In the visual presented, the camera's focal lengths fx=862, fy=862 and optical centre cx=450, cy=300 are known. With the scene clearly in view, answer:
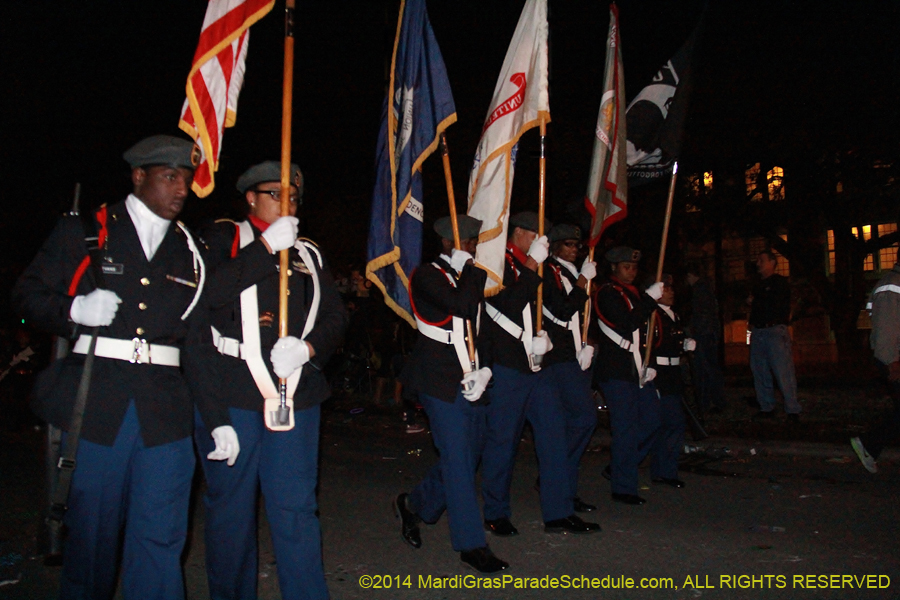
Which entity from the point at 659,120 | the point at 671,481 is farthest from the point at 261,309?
the point at 659,120

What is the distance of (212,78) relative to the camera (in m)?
4.26

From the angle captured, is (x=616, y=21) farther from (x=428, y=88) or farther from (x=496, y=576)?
(x=496, y=576)

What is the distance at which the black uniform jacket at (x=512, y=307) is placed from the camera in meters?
5.81

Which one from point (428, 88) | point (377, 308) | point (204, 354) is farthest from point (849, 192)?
point (204, 354)

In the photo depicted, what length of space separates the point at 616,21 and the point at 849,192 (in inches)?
529

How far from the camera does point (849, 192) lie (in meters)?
18.9

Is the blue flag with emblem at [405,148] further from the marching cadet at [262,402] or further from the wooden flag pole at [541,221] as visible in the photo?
the marching cadet at [262,402]

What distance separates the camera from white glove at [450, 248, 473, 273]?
212 inches

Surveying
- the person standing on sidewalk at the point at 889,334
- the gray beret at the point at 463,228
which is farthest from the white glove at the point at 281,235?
the person standing on sidewalk at the point at 889,334

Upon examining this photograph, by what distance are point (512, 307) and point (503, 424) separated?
0.79 m

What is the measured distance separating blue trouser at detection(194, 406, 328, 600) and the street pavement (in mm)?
842

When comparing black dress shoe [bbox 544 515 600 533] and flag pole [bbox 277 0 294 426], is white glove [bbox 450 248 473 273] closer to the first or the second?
flag pole [bbox 277 0 294 426]

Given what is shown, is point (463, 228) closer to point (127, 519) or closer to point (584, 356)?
point (584, 356)

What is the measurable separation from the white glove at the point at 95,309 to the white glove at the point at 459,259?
2.42 m
